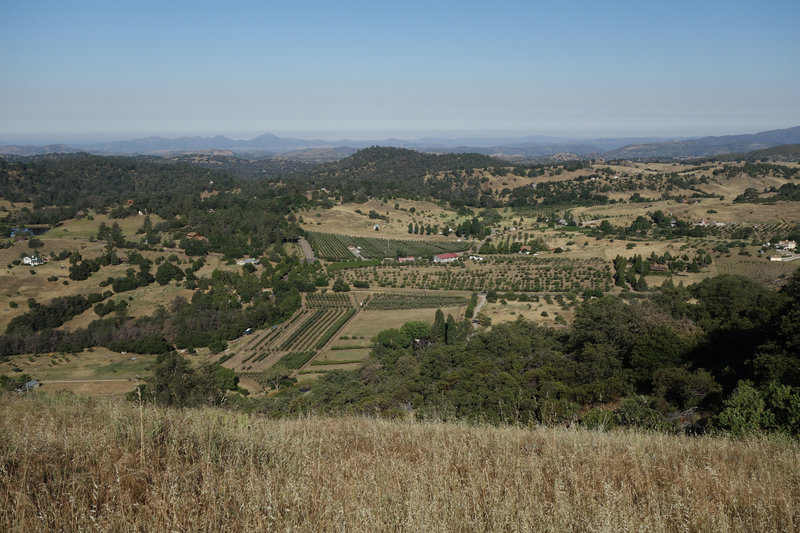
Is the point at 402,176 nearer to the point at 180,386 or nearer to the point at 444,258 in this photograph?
the point at 444,258

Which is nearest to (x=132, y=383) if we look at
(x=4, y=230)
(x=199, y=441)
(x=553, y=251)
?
(x=199, y=441)

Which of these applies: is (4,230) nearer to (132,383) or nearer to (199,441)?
(132,383)

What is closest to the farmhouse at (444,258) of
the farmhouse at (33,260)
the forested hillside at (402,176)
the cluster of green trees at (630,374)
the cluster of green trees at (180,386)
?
the cluster of green trees at (630,374)

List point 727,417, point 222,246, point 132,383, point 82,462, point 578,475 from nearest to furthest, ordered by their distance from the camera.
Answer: point 82,462, point 578,475, point 727,417, point 132,383, point 222,246

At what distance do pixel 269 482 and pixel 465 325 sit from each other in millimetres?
27531

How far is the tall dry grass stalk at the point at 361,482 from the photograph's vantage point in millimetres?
2424

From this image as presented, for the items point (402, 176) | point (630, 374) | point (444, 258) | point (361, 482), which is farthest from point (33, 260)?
point (402, 176)

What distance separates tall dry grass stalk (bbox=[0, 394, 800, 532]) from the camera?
7.95ft

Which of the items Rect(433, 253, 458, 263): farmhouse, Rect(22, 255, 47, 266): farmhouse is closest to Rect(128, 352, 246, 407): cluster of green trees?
Rect(433, 253, 458, 263): farmhouse

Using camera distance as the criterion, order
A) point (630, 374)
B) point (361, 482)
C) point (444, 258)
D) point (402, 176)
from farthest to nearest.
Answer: point (402, 176)
point (444, 258)
point (630, 374)
point (361, 482)

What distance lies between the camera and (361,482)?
115 inches

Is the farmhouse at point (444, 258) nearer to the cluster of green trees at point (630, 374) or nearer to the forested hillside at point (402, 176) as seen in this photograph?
the cluster of green trees at point (630, 374)

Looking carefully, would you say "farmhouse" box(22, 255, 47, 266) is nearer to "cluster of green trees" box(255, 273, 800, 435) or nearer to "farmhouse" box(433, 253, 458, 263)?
"farmhouse" box(433, 253, 458, 263)

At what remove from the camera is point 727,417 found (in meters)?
6.91
